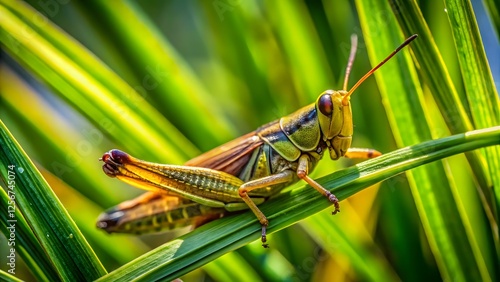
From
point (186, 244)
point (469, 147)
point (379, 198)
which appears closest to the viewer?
point (469, 147)

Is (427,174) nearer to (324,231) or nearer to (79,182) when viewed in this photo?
(324,231)

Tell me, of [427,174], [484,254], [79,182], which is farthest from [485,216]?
[79,182]

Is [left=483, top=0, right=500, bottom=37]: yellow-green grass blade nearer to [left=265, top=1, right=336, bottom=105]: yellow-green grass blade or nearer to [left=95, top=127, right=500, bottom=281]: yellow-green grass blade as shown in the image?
[left=95, top=127, right=500, bottom=281]: yellow-green grass blade

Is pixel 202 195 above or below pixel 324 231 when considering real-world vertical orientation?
above

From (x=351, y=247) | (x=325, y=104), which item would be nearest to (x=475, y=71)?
(x=325, y=104)

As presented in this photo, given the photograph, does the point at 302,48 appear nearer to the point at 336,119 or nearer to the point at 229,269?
the point at 336,119

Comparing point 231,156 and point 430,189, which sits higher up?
point 231,156
